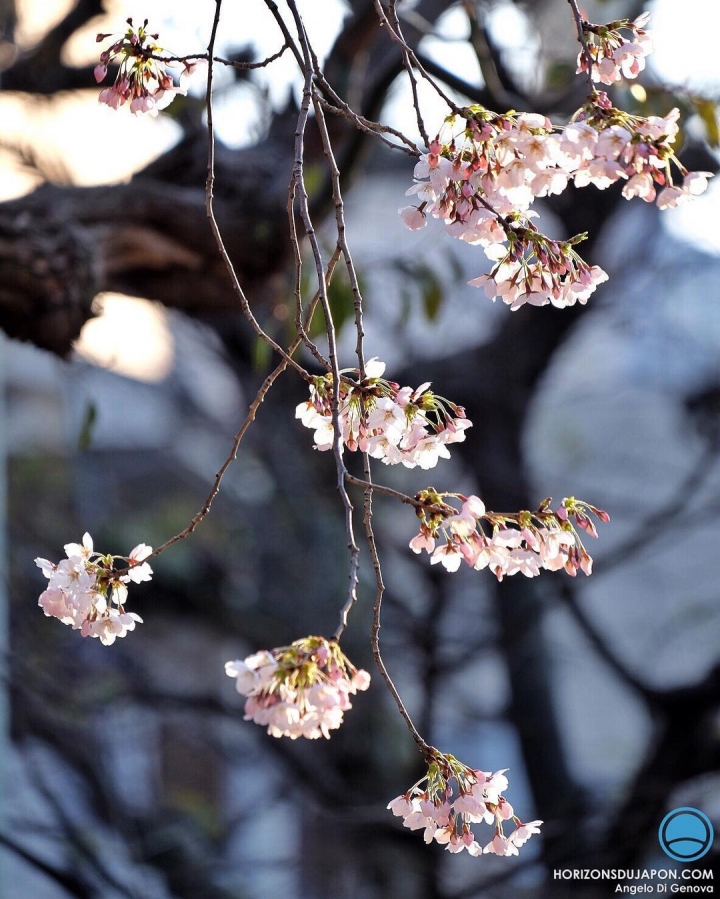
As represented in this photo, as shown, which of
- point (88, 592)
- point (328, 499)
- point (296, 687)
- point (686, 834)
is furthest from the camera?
point (328, 499)

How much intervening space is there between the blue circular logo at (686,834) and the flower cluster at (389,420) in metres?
1.69

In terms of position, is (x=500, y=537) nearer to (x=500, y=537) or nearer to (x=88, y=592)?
(x=500, y=537)

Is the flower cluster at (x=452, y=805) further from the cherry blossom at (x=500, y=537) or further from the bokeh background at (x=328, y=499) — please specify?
the bokeh background at (x=328, y=499)

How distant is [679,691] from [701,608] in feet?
2.16

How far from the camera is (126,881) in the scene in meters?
2.38

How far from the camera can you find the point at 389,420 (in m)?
0.65

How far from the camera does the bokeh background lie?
64.1 inches

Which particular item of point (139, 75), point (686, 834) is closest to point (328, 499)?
point (686, 834)

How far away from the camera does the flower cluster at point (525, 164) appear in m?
0.60

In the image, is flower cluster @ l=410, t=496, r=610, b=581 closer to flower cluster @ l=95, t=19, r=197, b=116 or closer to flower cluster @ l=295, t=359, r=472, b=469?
flower cluster @ l=295, t=359, r=472, b=469

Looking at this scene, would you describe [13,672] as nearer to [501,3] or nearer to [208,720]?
[208,720]

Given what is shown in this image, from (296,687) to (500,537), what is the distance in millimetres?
184

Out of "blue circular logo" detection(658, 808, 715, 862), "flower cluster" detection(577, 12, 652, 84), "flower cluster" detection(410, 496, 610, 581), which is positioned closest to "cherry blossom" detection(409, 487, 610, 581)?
"flower cluster" detection(410, 496, 610, 581)

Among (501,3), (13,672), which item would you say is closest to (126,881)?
(13,672)
